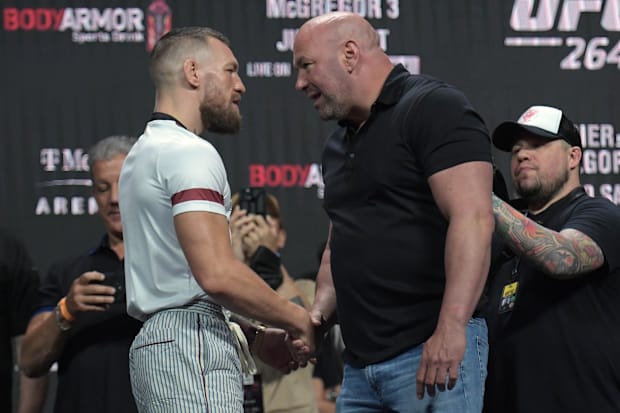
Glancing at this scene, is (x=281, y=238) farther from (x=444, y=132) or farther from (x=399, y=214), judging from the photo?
(x=444, y=132)

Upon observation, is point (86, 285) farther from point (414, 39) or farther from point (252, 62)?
point (414, 39)

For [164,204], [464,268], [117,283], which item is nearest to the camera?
[464,268]

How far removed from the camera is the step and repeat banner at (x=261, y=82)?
4.64m

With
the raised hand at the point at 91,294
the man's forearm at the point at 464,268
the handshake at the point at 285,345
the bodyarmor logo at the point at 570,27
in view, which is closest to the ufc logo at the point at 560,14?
the bodyarmor logo at the point at 570,27

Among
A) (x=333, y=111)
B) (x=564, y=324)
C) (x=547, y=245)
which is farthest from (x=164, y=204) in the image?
(x=564, y=324)

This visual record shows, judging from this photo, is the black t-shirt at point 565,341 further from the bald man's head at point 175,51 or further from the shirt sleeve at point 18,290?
the shirt sleeve at point 18,290

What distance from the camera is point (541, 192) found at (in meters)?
3.36

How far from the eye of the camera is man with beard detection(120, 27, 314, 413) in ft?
7.65

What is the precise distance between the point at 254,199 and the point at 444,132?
2030 mm

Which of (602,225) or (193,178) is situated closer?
(193,178)

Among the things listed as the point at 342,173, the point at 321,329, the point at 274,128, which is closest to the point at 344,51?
the point at 342,173

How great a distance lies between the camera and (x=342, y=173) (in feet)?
8.68

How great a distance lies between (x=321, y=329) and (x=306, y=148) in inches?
80.8

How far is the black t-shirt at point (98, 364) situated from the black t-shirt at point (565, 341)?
1054 mm
